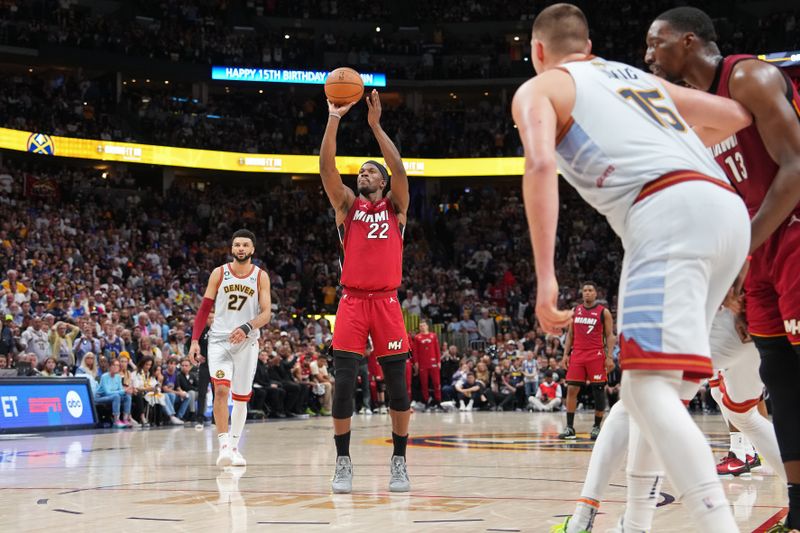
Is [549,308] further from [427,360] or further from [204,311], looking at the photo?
[427,360]

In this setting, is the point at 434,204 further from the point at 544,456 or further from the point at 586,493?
the point at 586,493

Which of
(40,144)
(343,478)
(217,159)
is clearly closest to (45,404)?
(343,478)

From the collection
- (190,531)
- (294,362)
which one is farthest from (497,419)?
(190,531)

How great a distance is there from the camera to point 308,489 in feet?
22.8

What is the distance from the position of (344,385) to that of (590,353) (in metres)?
6.53

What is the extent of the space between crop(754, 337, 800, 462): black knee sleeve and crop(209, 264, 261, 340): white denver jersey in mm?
6132

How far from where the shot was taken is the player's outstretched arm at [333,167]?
705 centimetres

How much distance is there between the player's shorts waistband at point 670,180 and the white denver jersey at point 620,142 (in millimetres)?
17

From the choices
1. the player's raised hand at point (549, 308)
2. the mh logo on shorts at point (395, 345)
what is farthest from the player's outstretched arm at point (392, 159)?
the player's raised hand at point (549, 308)

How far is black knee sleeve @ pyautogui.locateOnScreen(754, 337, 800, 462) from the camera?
4246mm

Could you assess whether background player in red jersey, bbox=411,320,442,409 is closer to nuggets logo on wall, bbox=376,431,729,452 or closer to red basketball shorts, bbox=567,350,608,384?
nuggets logo on wall, bbox=376,431,729,452

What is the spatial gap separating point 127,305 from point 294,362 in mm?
4133

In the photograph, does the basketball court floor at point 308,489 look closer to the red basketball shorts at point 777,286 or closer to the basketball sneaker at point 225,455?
the basketball sneaker at point 225,455

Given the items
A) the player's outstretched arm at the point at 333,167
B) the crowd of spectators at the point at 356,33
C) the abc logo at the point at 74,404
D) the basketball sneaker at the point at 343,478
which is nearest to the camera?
the basketball sneaker at the point at 343,478
